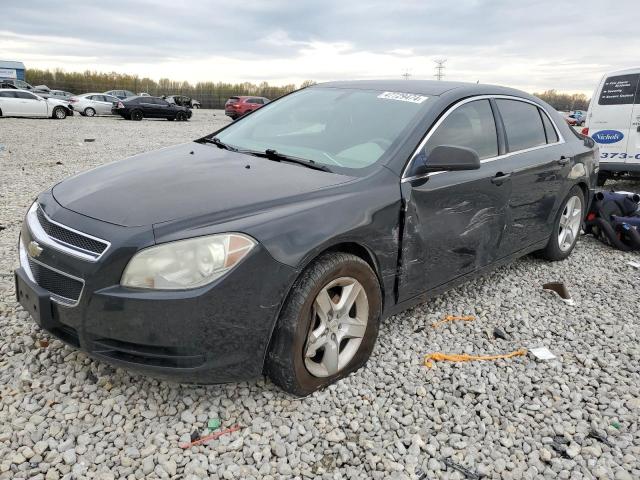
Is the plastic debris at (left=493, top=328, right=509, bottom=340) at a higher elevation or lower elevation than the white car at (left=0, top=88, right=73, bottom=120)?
lower

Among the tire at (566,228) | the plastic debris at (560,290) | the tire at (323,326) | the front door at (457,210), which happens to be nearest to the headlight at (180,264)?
the tire at (323,326)

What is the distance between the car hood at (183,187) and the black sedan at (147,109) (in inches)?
1011

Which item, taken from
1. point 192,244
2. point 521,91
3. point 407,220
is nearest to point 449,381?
point 407,220

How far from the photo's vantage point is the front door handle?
3.72 meters

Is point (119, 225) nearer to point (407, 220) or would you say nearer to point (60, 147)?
point (407, 220)

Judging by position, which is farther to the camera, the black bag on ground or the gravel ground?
the black bag on ground

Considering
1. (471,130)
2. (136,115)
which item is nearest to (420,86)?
(471,130)

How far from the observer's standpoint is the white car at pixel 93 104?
2806 centimetres

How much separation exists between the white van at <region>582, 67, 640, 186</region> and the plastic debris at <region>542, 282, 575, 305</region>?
4874mm

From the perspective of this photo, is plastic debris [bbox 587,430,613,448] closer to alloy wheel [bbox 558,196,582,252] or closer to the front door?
the front door

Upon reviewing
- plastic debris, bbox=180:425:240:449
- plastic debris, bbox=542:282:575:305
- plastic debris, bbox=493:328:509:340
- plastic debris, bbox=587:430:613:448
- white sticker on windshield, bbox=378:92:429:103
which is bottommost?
plastic debris, bbox=587:430:613:448

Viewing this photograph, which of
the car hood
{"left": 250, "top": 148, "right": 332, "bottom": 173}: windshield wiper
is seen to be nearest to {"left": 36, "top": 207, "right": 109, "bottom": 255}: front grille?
the car hood

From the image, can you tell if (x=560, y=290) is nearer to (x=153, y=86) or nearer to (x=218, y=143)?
(x=218, y=143)

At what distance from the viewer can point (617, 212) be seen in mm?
6023
